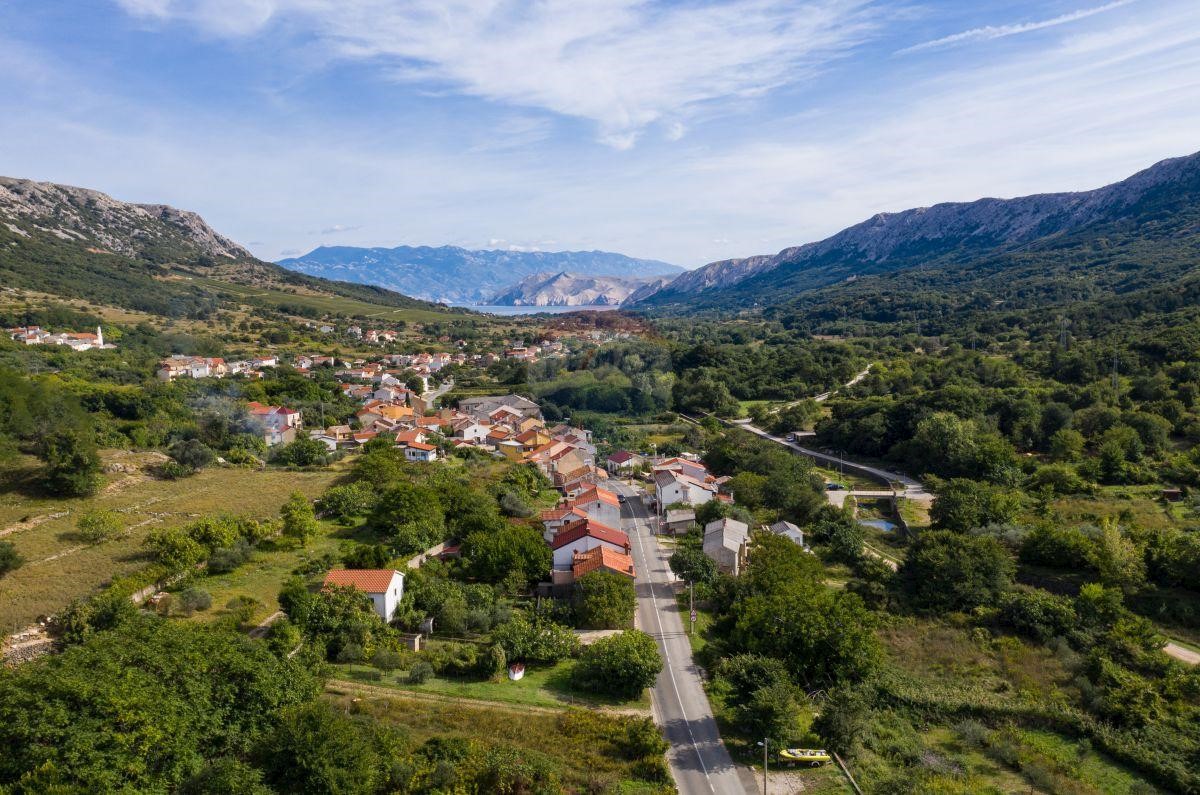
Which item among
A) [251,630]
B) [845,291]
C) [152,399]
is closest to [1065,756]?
[251,630]

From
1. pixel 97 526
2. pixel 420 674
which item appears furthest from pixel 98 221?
pixel 420 674

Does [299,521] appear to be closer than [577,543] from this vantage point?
No

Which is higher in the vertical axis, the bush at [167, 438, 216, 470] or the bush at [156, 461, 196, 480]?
the bush at [167, 438, 216, 470]

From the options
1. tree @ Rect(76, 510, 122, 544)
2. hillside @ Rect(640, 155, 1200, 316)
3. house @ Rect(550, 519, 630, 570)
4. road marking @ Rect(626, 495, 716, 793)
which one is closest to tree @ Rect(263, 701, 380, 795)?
road marking @ Rect(626, 495, 716, 793)

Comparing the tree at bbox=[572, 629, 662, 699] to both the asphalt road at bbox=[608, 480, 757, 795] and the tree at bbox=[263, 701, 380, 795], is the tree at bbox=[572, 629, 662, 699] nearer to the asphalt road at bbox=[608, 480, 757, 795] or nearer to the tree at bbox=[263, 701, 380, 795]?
the asphalt road at bbox=[608, 480, 757, 795]

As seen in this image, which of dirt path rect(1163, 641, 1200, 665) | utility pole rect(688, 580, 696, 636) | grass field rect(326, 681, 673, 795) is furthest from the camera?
utility pole rect(688, 580, 696, 636)

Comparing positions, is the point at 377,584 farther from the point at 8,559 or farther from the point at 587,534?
the point at 8,559

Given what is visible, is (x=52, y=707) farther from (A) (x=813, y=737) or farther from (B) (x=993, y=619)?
(B) (x=993, y=619)
